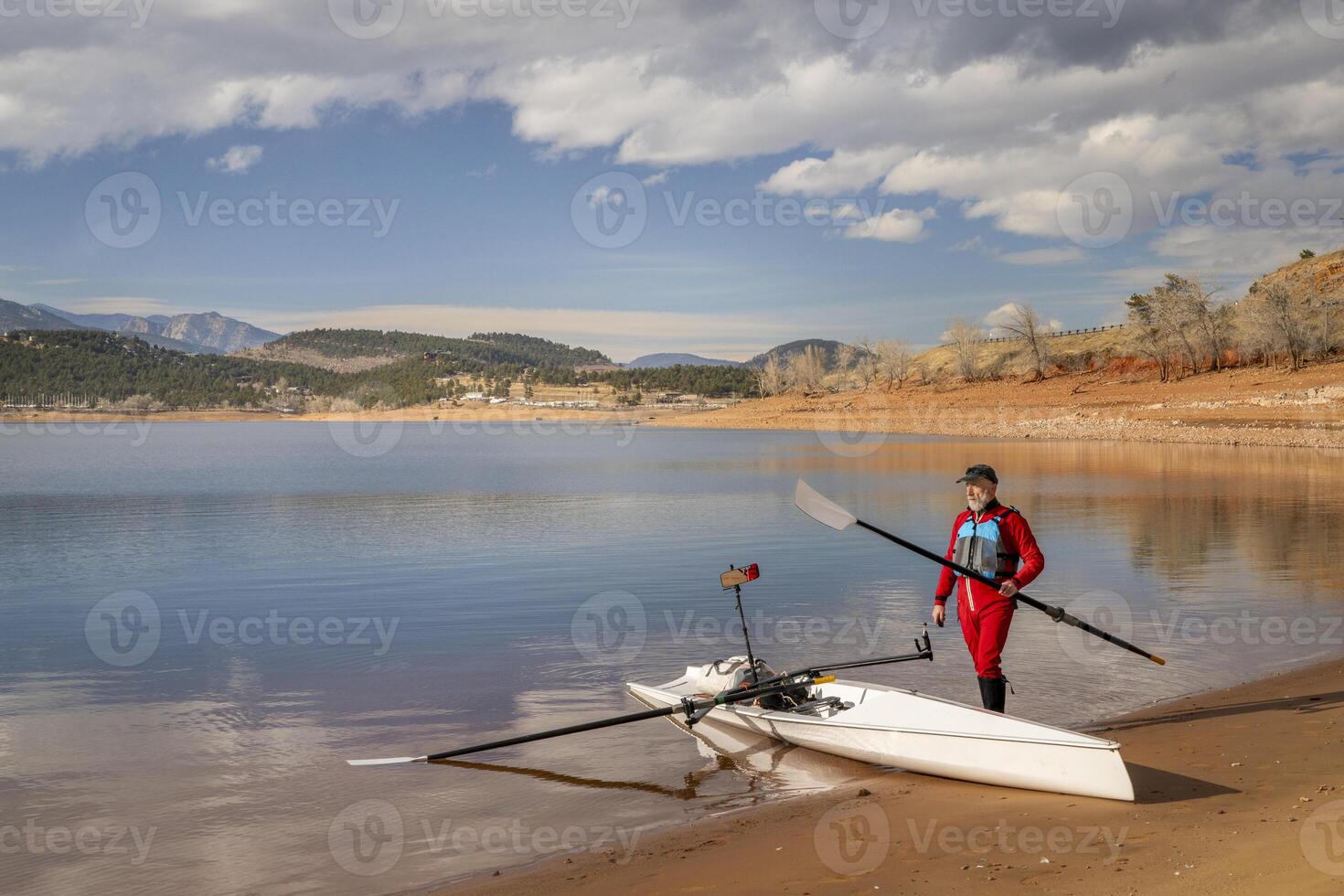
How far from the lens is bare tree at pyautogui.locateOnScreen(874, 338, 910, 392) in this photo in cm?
12462

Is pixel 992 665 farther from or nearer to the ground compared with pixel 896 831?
farther from the ground

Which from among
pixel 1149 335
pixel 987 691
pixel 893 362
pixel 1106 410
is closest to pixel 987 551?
pixel 987 691

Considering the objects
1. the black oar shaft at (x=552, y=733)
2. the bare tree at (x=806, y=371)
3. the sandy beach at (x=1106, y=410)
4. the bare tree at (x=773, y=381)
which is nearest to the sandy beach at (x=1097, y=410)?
the sandy beach at (x=1106, y=410)

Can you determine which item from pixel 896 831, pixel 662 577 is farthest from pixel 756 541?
pixel 896 831

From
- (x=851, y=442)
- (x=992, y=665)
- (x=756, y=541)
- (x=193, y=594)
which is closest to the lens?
(x=992, y=665)

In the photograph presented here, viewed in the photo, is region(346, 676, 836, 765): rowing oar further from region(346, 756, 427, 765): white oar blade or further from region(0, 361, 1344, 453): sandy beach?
region(0, 361, 1344, 453): sandy beach

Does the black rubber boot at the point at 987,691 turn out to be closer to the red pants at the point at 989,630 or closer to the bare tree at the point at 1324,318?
the red pants at the point at 989,630

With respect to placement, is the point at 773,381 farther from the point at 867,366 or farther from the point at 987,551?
the point at 987,551

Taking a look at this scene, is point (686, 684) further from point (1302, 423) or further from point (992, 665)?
point (1302, 423)

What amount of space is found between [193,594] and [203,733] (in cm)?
914

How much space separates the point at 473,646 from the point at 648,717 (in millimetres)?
5441

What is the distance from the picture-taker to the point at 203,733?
1028 cm

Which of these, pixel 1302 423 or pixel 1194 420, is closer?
pixel 1302 423

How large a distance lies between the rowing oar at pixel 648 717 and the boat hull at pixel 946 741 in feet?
0.89
